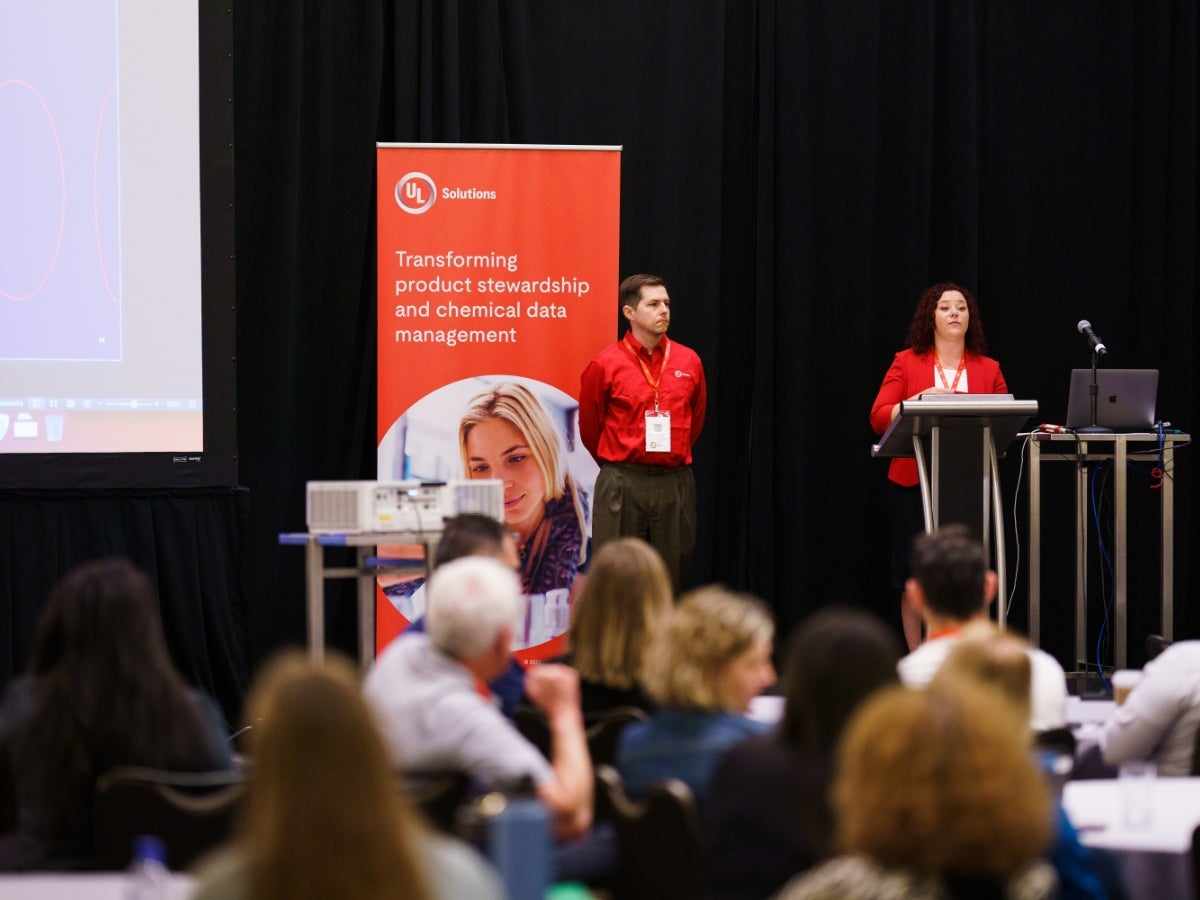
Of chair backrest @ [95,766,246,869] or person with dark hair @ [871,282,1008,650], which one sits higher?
person with dark hair @ [871,282,1008,650]

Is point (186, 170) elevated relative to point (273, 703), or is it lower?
elevated

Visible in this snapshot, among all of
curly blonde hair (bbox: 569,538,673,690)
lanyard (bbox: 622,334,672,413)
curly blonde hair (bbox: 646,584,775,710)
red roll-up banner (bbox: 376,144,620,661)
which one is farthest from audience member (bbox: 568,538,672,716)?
lanyard (bbox: 622,334,672,413)

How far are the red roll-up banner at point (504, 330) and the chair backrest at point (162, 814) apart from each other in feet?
12.4

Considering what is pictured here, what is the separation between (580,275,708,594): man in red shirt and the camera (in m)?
6.29

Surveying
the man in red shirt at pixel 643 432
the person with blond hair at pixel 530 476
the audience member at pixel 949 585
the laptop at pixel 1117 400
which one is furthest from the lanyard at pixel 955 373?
the audience member at pixel 949 585

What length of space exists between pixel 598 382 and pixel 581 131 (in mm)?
1448

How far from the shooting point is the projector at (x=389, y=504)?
187 inches

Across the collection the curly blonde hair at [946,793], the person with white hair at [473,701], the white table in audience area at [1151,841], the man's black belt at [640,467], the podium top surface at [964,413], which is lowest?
the white table in audience area at [1151,841]

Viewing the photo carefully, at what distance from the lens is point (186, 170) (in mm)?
5906

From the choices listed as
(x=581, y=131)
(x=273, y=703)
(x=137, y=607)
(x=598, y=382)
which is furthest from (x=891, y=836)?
(x=581, y=131)

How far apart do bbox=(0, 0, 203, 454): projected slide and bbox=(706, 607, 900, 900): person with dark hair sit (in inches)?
167

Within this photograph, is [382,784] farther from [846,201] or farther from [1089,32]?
[1089,32]

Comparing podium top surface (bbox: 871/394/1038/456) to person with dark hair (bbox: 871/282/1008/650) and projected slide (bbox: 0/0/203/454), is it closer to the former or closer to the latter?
person with dark hair (bbox: 871/282/1008/650)

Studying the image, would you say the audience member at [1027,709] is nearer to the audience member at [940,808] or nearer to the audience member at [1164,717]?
the audience member at [940,808]
